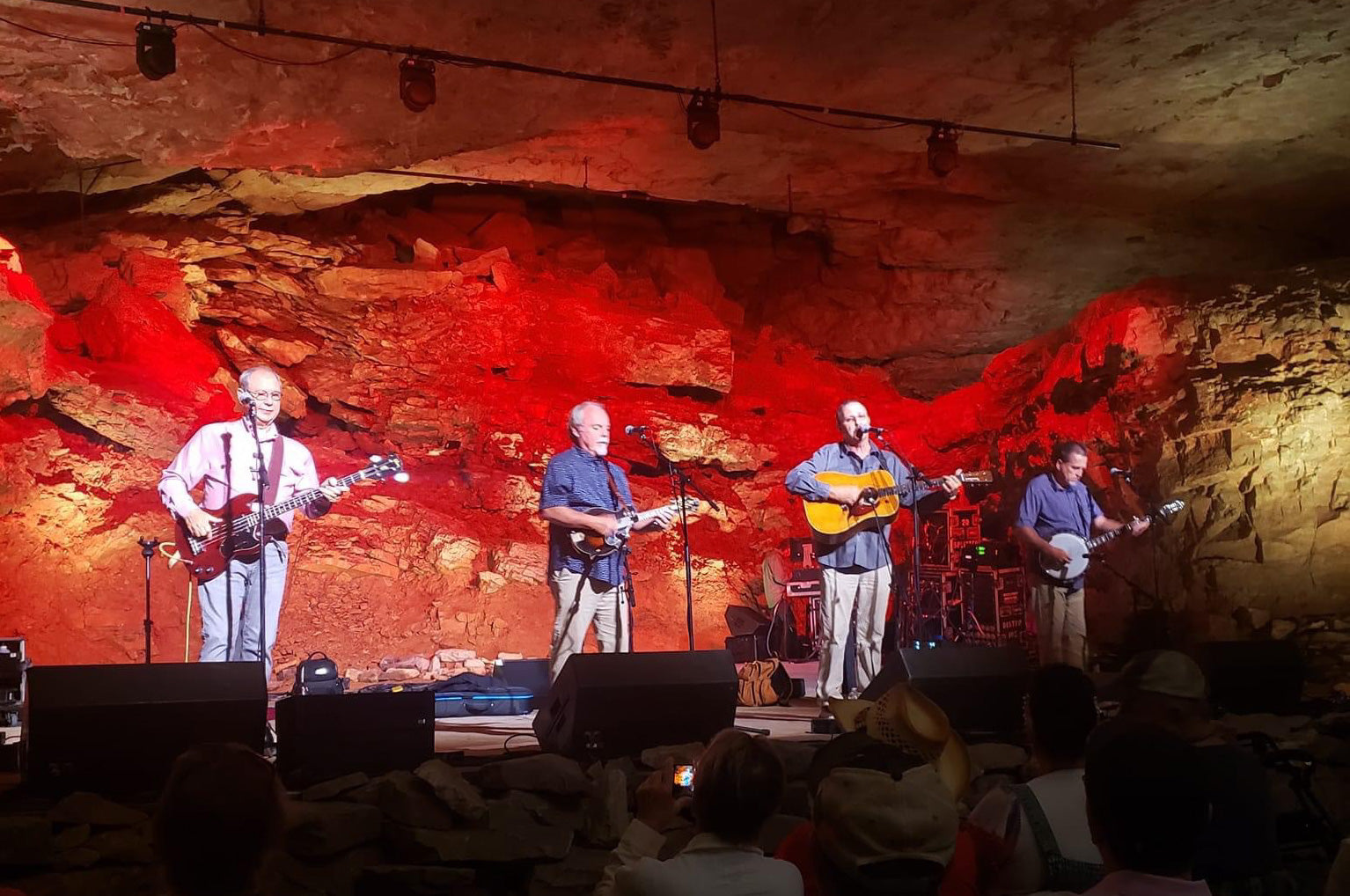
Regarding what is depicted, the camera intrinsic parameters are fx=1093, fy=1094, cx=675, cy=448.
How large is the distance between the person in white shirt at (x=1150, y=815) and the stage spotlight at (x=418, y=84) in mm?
5900

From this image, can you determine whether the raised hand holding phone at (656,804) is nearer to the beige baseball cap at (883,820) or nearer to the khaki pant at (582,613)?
the beige baseball cap at (883,820)

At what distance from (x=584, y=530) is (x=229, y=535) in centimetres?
190

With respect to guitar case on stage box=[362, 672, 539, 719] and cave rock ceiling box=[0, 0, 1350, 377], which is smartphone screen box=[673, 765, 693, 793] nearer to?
guitar case on stage box=[362, 672, 539, 719]

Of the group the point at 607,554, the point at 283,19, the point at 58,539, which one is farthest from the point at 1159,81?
the point at 58,539

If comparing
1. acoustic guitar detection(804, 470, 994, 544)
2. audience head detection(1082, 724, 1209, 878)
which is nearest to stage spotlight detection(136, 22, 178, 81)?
acoustic guitar detection(804, 470, 994, 544)

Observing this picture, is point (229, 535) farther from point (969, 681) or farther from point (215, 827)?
point (215, 827)

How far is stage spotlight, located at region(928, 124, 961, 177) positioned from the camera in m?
7.92

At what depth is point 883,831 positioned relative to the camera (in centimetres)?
199

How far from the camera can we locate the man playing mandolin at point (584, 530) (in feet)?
20.1

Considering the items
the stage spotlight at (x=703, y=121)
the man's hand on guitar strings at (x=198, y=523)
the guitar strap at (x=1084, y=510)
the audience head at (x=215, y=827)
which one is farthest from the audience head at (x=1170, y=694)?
the stage spotlight at (x=703, y=121)

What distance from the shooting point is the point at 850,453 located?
6.99 meters

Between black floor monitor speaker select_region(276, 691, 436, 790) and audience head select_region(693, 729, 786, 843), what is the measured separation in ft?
7.63

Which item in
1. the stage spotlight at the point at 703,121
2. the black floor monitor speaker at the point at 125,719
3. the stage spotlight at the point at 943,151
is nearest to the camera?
the black floor monitor speaker at the point at 125,719

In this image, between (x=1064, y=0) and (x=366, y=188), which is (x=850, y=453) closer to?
(x=1064, y=0)
